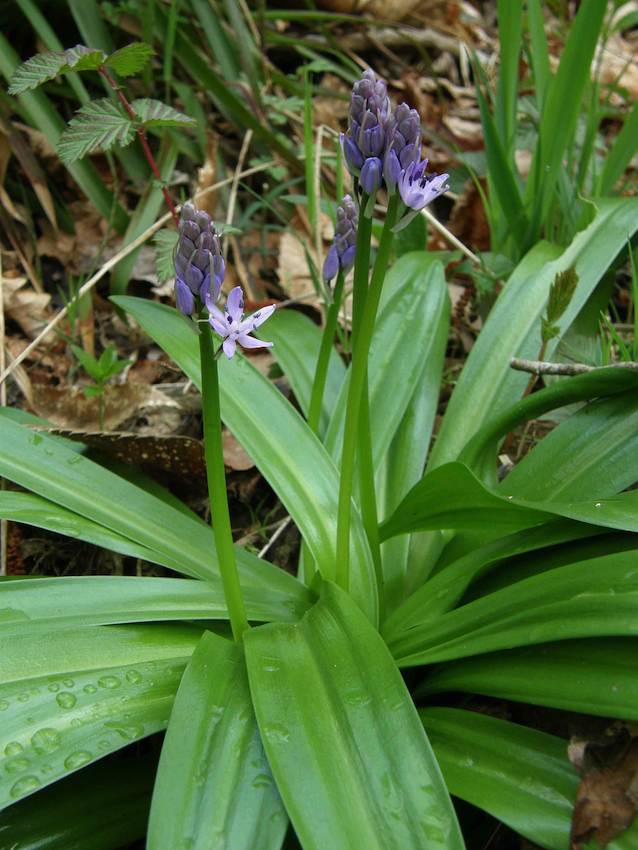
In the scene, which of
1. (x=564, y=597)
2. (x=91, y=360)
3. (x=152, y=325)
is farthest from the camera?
(x=91, y=360)

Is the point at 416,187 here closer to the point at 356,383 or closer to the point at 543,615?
the point at 356,383

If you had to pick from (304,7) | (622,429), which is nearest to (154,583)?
(622,429)

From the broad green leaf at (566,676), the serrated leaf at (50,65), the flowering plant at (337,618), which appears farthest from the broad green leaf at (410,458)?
the serrated leaf at (50,65)

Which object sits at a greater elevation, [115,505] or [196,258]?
[196,258]

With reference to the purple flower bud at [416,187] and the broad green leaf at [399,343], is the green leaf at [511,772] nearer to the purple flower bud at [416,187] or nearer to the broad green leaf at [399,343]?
the broad green leaf at [399,343]

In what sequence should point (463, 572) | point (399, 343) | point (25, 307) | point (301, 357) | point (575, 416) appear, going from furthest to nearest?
point (25, 307), point (301, 357), point (399, 343), point (575, 416), point (463, 572)

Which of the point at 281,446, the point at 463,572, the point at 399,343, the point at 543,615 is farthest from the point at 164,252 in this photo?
the point at 543,615

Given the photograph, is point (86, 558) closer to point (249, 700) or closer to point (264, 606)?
point (264, 606)
